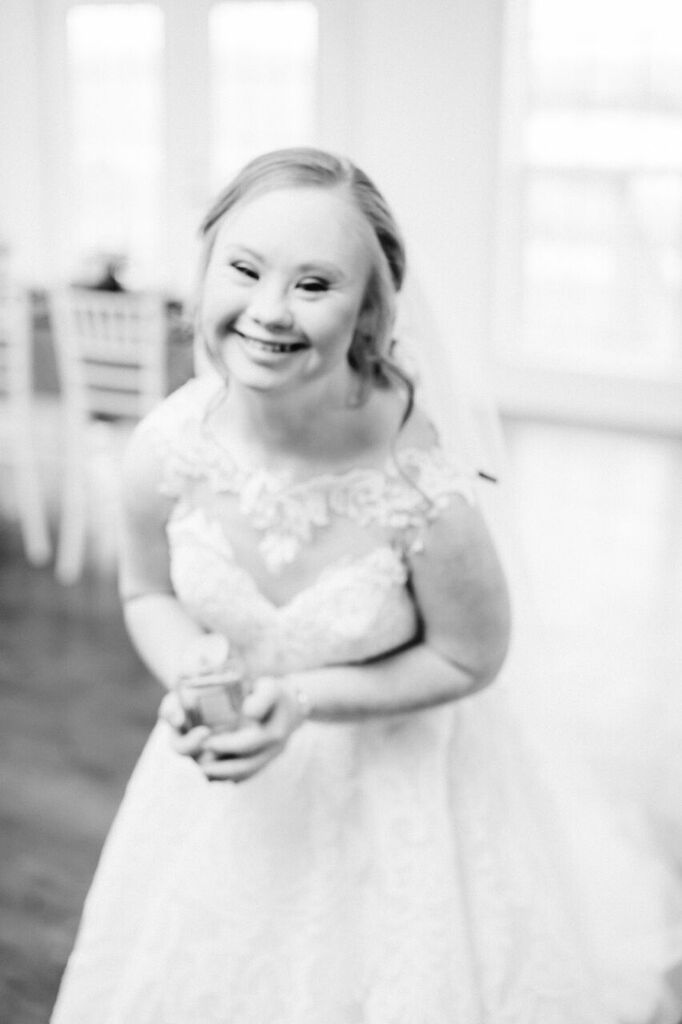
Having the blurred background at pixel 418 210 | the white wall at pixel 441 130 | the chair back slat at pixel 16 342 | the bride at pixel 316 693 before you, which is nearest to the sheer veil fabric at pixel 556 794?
the bride at pixel 316 693

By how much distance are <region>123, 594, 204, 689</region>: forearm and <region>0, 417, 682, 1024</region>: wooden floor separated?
0.76 m

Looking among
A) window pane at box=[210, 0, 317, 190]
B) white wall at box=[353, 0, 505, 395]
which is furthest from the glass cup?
window pane at box=[210, 0, 317, 190]

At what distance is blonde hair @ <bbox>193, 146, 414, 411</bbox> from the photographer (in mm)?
1174

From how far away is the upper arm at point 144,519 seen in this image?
1.38m

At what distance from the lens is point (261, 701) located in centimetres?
118

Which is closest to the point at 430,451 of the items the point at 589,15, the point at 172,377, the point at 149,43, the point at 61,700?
the point at 61,700

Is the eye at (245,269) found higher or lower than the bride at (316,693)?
higher

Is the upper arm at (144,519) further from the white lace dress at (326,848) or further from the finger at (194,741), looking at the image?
the finger at (194,741)

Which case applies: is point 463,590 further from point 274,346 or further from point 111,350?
point 111,350

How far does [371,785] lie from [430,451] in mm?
416

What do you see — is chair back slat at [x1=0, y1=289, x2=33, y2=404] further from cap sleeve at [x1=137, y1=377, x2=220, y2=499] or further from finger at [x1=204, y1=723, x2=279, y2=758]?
finger at [x1=204, y1=723, x2=279, y2=758]

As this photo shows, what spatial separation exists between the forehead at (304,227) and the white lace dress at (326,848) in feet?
0.84

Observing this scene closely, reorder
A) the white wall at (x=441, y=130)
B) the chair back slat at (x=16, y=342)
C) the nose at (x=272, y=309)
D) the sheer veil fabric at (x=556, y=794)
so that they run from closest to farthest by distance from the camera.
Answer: the nose at (x=272, y=309), the sheer veil fabric at (x=556, y=794), the chair back slat at (x=16, y=342), the white wall at (x=441, y=130)

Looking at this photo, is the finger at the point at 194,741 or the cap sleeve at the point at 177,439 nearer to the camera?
the finger at the point at 194,741
